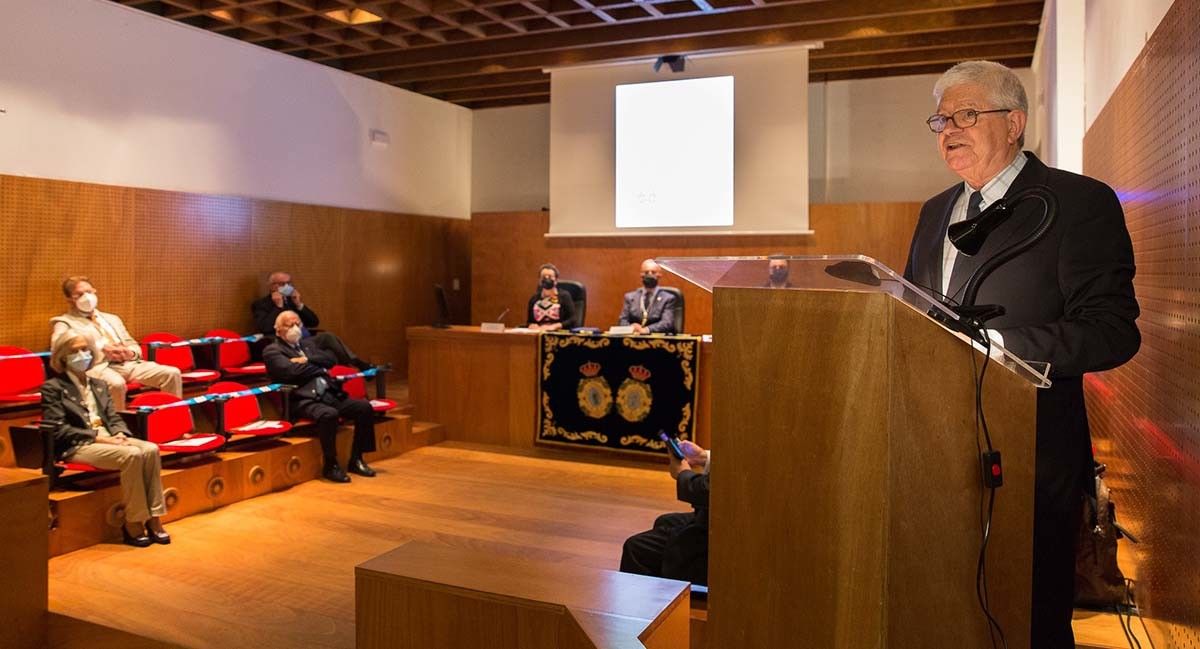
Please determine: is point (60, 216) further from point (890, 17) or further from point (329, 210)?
point (890, 17)

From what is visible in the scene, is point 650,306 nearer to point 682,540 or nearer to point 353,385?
point 353,385

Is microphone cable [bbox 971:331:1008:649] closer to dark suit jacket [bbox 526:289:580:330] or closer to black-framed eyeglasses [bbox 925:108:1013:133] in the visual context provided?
black-framed eyeglasses [bbox 925:108:1013:133]

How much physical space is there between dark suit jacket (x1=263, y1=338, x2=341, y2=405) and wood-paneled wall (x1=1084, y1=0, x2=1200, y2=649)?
4601 millimetres

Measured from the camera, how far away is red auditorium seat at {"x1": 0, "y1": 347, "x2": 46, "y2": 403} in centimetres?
504

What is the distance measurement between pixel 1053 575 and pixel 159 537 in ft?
13.5

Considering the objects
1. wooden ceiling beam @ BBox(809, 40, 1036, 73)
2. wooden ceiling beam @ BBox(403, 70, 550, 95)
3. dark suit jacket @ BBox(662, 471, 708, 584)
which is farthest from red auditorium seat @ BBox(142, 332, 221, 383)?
wooden ceiling beam @ BBox(809, 40, 1036, 73)

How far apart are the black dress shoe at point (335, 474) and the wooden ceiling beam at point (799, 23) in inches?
172

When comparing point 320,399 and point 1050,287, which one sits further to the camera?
point 320,399

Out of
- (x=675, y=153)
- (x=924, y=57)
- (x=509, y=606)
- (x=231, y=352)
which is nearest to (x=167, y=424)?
(x=231, y=352)

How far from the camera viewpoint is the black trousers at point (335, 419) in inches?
217

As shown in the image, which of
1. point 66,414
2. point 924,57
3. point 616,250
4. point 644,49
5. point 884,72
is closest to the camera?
point 66,414

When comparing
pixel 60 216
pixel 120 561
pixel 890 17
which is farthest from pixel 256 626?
pixel 890 17

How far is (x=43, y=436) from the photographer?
13.3 ft

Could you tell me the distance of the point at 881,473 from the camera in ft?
4.04
